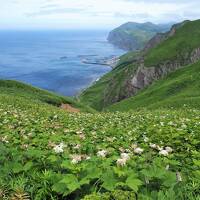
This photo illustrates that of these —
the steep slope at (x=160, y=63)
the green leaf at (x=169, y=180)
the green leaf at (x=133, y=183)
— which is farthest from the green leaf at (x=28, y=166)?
the steep slope at (x=160, y=63)

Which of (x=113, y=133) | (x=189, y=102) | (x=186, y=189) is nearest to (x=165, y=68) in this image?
(x=189, y=102)

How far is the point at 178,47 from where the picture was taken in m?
113

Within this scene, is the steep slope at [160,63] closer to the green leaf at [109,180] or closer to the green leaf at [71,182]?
the green leaf at [109,180]

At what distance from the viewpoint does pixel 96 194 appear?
231 inches

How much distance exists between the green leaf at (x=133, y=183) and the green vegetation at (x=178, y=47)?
331 ft

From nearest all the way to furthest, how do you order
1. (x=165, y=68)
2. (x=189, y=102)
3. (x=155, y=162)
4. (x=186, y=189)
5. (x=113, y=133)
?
(x=186, y=189) < (x=155, y=162) < (x=113, y=133) < (x=189, y=102) < (x=165, y=68)

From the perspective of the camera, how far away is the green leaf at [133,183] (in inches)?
234

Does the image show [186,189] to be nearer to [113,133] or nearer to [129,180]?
[129,180]

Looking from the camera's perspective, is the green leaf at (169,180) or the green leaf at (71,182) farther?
the green leaf at (169,180)

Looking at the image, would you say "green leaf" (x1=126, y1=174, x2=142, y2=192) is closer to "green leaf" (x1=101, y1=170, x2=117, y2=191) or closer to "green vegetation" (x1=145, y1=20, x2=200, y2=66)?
"green leaf" (x1=101, y1=170, x2=117, y2=191)

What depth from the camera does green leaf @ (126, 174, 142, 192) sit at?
594 centimetres

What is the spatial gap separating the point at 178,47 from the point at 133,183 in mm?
110653

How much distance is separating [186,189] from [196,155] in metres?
2.63

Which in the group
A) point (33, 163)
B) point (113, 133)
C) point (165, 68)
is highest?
point (33, 163)
